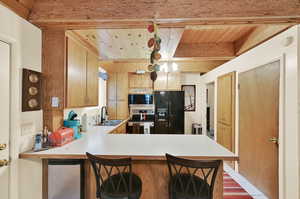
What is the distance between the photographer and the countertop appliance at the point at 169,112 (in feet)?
15.7

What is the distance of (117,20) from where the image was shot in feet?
5.65

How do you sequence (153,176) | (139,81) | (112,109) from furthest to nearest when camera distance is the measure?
(139,81) < (112,109) < (153,176)

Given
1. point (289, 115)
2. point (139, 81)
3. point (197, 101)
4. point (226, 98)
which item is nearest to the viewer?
point (289, 115)

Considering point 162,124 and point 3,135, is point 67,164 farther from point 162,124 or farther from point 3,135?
point 162,124

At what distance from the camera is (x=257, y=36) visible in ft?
9.52

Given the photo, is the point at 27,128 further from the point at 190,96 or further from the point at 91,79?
the point at 190,96

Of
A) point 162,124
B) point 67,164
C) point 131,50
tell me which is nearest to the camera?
point 67,164

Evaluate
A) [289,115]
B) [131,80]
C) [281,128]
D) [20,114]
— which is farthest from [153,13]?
[131,80]

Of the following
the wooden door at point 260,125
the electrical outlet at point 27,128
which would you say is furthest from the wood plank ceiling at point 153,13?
the electrical outlet at point 27,128

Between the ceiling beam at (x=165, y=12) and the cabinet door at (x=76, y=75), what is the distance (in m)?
0.38

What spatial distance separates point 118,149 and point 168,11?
1533 mm

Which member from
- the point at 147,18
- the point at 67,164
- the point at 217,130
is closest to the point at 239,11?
the point at 147,18

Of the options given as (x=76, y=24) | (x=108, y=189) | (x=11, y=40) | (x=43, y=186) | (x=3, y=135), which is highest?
(x=76, y=24)

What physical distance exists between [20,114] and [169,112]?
145 inches
